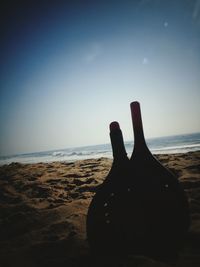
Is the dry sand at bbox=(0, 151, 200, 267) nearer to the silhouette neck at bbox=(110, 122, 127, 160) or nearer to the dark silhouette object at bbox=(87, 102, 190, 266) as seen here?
the dark silhouette object at bbox=(87, 102, 190, 266)

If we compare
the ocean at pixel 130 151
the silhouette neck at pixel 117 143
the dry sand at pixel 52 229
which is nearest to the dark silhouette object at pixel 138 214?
the silhouette neck at pixel 117 143

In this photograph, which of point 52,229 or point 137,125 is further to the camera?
point 52,229

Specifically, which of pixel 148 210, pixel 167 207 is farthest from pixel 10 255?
pixel 167 207

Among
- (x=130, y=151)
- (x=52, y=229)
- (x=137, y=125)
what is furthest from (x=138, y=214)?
(x=130, y=151)

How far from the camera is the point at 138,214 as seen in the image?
172cm

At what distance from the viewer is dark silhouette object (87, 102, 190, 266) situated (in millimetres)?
1699

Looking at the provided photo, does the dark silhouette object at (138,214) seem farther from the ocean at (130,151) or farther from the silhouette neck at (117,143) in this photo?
the ocean at (130,151)

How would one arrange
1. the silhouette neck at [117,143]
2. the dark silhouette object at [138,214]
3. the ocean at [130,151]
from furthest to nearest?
1. the ocean at [130,151]
2. the silhouette neck at [117,143]
3. the dark silhouette object at [138,214]

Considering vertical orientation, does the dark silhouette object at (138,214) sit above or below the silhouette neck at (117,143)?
below

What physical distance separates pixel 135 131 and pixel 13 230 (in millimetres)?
2273

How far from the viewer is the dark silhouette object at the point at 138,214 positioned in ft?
5.57

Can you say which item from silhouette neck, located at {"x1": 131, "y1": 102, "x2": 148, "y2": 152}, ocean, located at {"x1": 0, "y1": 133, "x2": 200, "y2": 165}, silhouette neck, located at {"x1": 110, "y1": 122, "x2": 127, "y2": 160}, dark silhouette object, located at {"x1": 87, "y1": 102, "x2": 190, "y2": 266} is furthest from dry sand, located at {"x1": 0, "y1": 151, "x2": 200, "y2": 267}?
ocean, located at {"x1": 0, "y1": 133, "x2": 200, "y2": 165}

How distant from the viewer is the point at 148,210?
5.64 feet

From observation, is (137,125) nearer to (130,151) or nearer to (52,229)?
(52,229)
